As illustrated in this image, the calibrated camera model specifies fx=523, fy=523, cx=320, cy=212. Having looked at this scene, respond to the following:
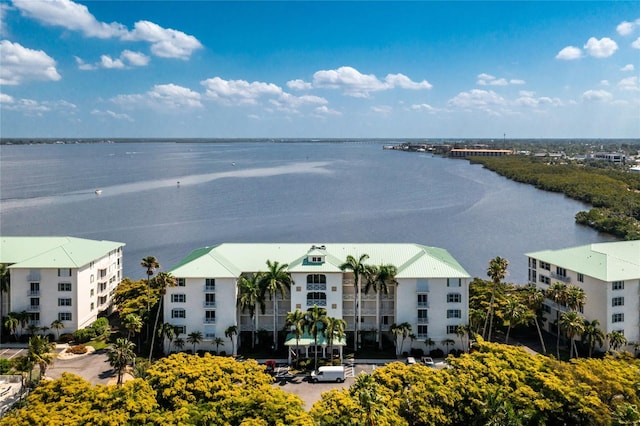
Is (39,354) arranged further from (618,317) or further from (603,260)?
(603,260)

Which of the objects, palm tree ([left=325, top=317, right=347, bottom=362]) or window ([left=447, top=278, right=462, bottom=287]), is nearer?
palm tree ([left=325, top=317, right=347, bottom=362])

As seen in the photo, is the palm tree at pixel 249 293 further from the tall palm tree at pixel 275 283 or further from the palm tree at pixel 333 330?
the palm tree at pixel 333 330

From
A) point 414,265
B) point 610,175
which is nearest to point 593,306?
point 414,265

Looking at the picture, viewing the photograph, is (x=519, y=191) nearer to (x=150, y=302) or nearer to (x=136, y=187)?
(x=136, y=187)

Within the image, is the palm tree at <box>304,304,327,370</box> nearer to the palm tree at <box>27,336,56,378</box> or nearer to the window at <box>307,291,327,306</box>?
the window at <box>307,291,327,306</box>

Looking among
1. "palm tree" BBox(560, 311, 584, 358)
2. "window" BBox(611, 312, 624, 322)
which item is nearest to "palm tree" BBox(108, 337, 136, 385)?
"palm tree" BBox(560, 311, 584, 358)

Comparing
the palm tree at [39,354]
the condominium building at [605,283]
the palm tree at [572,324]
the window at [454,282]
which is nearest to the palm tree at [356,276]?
the window at [454,282]
